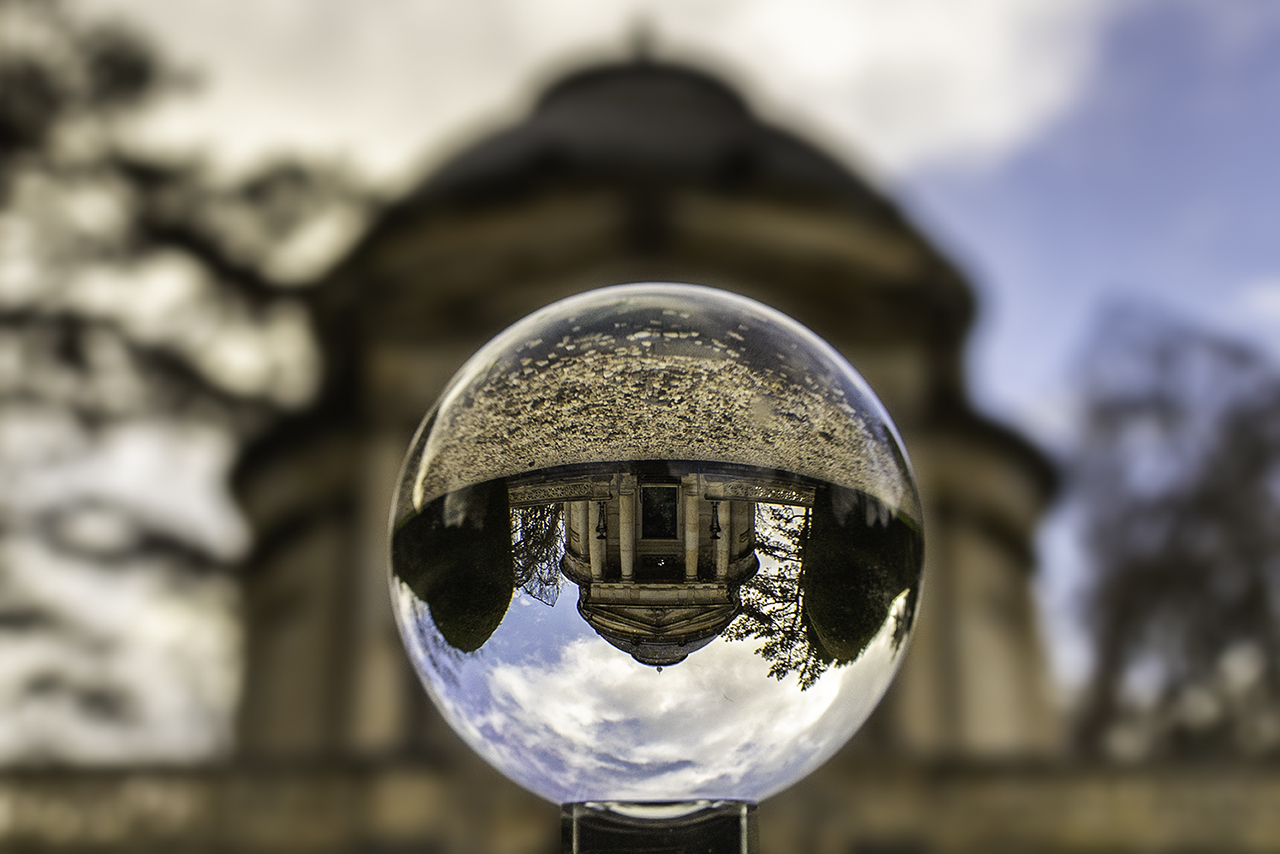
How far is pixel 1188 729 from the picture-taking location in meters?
20.7

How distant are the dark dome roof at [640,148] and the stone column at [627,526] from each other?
15.7 metres

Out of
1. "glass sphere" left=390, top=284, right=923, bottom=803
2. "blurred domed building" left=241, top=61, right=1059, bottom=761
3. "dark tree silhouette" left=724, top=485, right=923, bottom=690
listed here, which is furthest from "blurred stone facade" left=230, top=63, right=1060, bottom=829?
"dark tree silhouette" left=724, top=485, right=923, bottom=690

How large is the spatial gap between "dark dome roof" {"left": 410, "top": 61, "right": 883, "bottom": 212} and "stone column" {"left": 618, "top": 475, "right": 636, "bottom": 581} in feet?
51.5

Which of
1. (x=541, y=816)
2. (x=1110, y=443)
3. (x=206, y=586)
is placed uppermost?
(x=1110, y=443)

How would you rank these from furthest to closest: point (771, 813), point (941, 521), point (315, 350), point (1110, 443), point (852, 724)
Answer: point (1110, 443), point (941, 521), point (315, 350), point (771, 813), point (852, 724)

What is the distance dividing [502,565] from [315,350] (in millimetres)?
16918

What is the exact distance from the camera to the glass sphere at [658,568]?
5.59 feet

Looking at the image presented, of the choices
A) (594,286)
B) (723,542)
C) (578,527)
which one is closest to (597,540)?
(578,527)

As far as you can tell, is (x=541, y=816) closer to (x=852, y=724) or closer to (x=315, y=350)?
(x=315, y=350)

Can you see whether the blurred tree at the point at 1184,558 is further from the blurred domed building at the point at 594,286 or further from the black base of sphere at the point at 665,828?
the black base of sphere at the point at 665,828

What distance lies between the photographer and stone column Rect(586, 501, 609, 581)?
172cm

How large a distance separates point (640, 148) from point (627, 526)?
16609mm

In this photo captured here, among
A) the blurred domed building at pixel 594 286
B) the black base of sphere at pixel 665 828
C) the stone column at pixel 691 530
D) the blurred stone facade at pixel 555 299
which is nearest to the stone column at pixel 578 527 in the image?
the stone column at pixel 691 530

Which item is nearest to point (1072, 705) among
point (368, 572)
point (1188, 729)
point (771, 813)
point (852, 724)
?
point (1188, 729)
